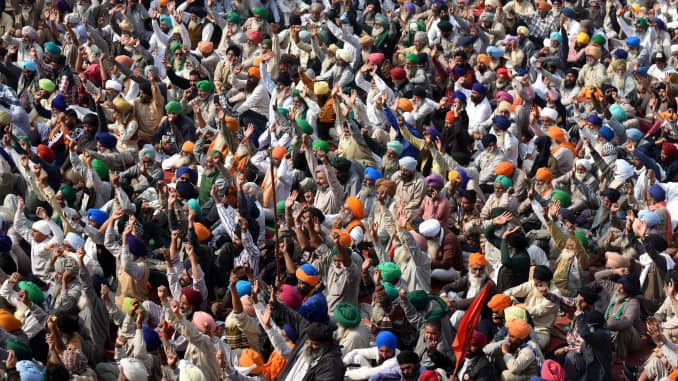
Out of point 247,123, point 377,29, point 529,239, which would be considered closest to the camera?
point 529,239

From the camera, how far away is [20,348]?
9.38 m

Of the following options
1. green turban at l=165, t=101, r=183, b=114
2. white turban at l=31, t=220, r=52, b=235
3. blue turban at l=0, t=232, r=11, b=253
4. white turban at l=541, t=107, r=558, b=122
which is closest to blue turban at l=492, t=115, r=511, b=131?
white turban at l=541, t=107, r=558, b=122

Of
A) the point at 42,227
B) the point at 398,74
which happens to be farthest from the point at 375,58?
the point at 42,227

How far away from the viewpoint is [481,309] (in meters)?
9.59

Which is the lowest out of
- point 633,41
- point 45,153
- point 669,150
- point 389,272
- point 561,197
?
point 633,41

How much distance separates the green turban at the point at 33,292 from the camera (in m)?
10.4

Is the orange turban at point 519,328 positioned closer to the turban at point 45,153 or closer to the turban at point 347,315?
the turban at point 347,315

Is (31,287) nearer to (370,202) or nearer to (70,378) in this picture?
(70,378)

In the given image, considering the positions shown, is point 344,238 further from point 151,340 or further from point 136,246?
point 151,340

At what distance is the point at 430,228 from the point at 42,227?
3.84m

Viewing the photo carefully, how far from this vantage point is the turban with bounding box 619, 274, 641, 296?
34.3 feet

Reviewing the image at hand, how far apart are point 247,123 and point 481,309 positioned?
6.07m

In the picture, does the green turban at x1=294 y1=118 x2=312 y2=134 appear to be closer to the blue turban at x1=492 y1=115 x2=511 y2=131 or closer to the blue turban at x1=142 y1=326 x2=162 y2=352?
the blue turban at x1=492 y1=115 x2=511 y2=131

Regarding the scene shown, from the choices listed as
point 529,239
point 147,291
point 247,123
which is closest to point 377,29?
point 247,123
